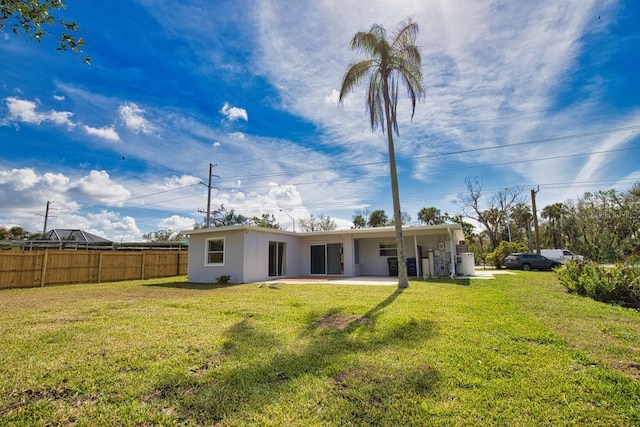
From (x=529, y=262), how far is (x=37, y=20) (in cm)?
2355

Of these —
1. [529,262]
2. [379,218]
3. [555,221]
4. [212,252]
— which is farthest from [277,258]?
[555,221]

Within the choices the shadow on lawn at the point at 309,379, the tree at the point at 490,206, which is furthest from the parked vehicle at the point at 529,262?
the shadow on lawn at the point at 309,379

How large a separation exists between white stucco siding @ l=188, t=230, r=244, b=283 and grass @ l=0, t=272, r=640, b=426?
7024 millimetres

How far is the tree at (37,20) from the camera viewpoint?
8.79 feet

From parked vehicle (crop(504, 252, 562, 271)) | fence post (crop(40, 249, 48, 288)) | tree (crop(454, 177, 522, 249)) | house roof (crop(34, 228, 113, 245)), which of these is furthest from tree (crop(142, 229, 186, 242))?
parked vehicle (crop(504, 252, 562, 271))

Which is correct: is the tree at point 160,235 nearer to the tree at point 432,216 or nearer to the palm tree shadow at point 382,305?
the tree at point 432,216

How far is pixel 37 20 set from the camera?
2.73 meters

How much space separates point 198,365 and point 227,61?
932cm

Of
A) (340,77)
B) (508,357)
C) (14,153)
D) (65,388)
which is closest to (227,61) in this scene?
(340,77)

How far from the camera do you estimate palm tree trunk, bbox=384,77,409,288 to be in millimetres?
10086

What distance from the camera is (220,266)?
1328 cm

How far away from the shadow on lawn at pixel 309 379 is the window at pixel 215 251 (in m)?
9.62

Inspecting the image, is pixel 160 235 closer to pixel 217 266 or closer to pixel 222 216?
pixel 222 216

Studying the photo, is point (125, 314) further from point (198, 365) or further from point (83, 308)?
point (198, 365)
